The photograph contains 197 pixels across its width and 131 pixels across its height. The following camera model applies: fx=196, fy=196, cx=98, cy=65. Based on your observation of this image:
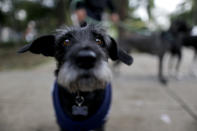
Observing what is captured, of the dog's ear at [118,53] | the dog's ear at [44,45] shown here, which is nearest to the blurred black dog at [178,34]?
the dog's ear at [118,53]

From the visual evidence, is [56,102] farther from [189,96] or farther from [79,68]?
[189,96]

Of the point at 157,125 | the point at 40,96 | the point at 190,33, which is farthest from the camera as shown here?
the point at 190,33

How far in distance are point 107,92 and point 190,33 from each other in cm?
528

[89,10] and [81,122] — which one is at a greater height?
[89,10]

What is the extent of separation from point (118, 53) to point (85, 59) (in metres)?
0.77

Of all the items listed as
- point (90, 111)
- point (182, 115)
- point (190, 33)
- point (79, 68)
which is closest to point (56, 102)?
point (90, 111)

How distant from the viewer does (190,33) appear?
6512 mm

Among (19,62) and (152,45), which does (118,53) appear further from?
(19,62)

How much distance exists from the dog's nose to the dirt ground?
5.61 ft

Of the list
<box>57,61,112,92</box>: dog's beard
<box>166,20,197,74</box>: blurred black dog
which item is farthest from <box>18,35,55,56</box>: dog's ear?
<box>166,20,197,74</box>: blurred black dog

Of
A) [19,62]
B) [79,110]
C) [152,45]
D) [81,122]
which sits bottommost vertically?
[19,62]

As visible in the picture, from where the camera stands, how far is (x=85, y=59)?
1.60m

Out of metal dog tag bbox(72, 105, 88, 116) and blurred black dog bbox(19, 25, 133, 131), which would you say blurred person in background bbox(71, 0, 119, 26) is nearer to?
blurred black dog bbox(19, 25, 133, 131)

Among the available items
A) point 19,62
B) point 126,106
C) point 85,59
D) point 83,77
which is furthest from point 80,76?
point 19,62
